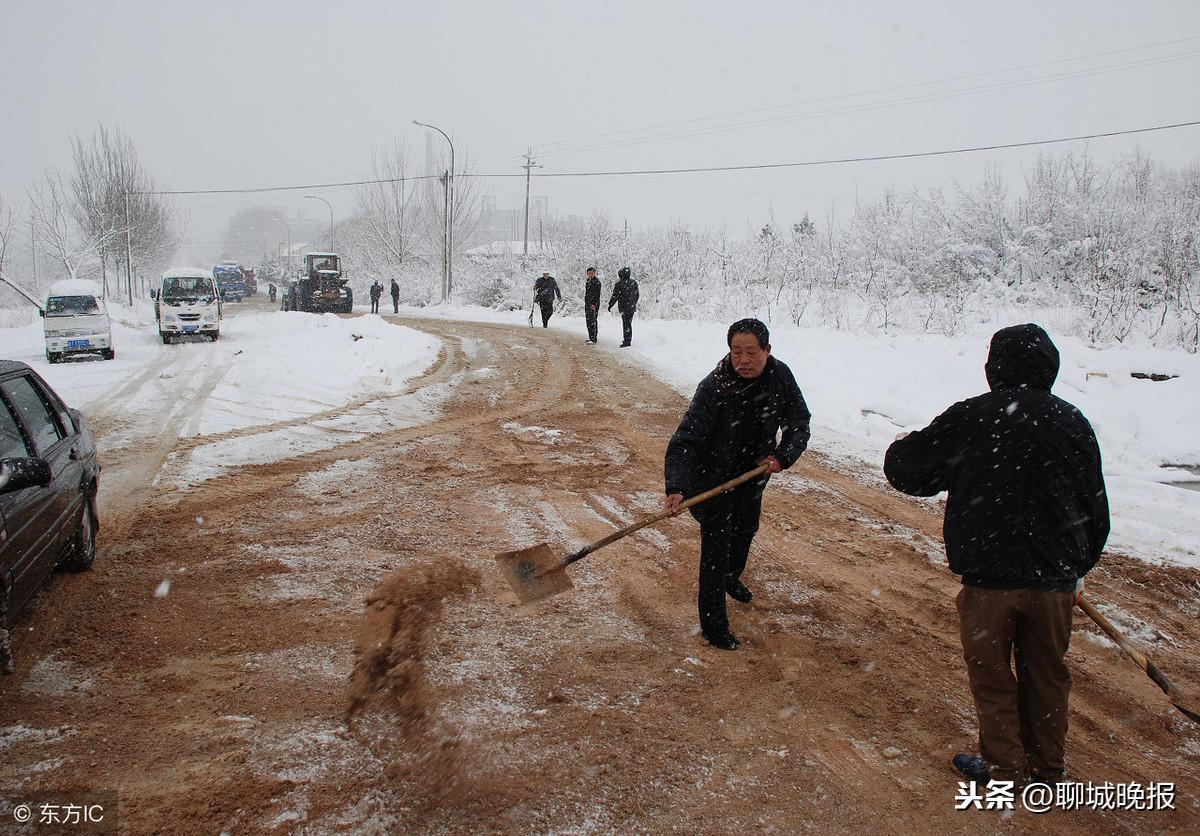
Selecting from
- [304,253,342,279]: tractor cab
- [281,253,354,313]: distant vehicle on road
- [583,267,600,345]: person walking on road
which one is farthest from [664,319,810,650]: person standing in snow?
[304,253,342,279]: tractor cab

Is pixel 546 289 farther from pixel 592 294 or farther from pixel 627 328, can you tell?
pixel 627 328

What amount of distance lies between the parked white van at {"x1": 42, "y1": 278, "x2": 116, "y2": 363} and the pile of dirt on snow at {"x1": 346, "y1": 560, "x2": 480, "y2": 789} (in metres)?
14.9

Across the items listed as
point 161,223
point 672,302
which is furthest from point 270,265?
point 672,302

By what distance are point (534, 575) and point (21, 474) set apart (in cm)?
238

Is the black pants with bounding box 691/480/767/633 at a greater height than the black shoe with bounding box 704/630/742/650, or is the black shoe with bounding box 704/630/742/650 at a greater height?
the black pants with bounding box 691/480/767/633

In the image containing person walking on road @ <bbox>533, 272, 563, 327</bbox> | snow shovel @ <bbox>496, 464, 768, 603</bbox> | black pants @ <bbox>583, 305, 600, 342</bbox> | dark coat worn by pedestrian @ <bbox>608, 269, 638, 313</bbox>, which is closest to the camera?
snow shovel @ <bbox>496, 464, 768, 603</bbox>

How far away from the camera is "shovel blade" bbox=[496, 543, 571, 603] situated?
3865 millimetres

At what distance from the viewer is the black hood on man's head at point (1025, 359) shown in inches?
102

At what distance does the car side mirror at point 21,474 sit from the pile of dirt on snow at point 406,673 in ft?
5.34

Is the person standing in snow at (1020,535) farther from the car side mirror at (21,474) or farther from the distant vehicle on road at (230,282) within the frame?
the distant vehicle on road at (230,282)

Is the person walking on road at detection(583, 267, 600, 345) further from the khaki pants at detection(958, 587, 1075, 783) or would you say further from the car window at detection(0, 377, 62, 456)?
the khaki pants at detection(958, 587, 1075, 783)

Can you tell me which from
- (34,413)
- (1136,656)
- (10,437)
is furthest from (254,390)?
(1136,656)

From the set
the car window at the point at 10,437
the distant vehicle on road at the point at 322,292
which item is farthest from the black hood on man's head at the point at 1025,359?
the distant vehicle on road at the point at 322,292

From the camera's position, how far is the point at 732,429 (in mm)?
3637
